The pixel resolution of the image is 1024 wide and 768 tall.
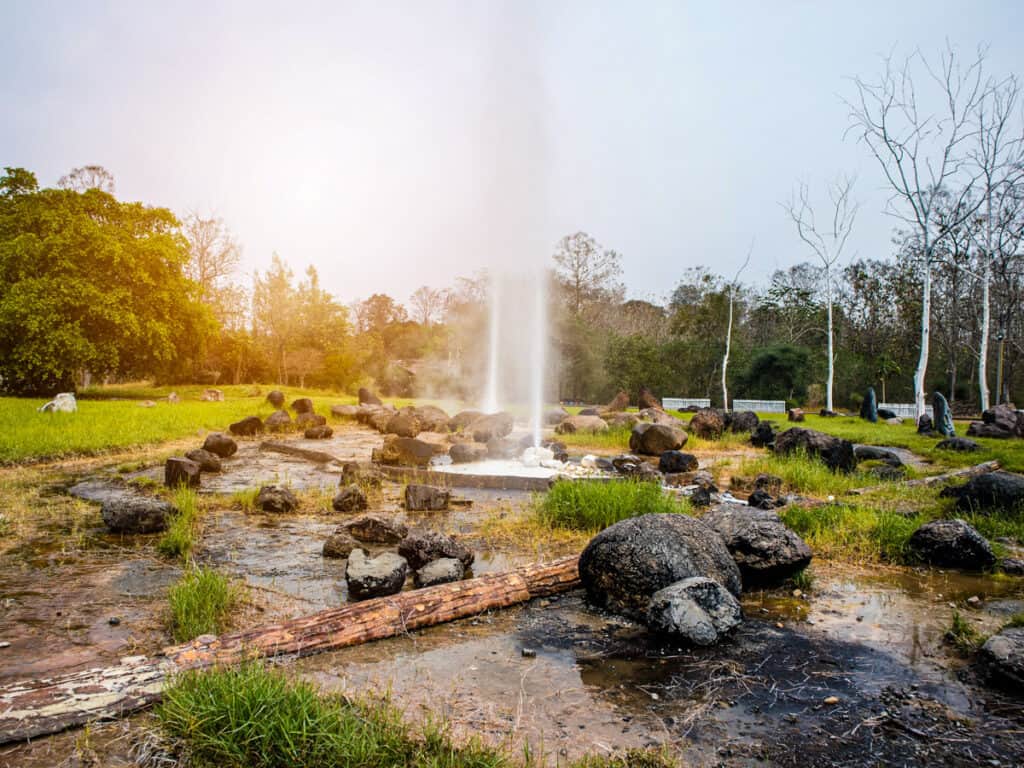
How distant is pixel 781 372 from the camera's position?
36.7 metres

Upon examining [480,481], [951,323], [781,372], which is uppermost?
[951,323]

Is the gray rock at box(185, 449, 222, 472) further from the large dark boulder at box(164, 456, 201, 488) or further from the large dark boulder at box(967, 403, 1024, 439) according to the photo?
the large dark boulder at box(967, 403, 1024, 439)

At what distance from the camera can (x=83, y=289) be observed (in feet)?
84.1

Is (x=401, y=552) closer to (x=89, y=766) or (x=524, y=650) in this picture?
(x=524, y=650)

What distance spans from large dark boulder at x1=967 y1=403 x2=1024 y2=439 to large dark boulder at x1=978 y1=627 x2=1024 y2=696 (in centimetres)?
1822

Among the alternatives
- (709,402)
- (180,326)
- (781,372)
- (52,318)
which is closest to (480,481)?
(52,318)

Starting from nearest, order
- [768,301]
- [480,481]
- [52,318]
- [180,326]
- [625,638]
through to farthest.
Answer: [625,638], [480,481], [52,318], [180,326], [768,301]

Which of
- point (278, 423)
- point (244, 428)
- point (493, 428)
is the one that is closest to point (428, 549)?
point (493, 428)

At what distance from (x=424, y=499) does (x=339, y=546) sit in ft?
9.65

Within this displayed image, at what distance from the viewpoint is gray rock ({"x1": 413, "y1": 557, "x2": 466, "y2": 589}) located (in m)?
6.11

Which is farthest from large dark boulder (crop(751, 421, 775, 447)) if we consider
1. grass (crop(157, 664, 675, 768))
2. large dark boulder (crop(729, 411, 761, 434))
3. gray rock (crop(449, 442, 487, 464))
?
grass (crop(157, 664, 675, 768))

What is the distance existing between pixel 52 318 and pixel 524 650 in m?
27.2

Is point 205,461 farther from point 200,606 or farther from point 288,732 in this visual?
point 288,732

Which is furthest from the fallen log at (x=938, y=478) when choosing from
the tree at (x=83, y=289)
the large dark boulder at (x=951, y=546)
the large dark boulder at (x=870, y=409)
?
the tree at (x=83, y=289)
